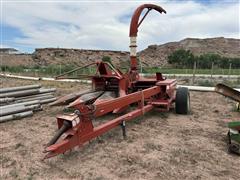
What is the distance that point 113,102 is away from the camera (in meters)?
3.97

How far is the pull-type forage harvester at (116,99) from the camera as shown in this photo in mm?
3246

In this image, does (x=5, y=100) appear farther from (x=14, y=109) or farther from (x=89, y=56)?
(x=89, y=56)

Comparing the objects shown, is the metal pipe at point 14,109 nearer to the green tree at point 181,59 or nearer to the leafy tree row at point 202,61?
the leafy tree row at point 202,61

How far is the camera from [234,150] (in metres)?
3.63

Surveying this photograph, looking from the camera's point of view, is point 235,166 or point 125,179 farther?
point 235,166

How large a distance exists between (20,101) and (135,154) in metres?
4.60

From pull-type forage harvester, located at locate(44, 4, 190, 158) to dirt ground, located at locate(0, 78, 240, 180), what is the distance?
0.33 meters

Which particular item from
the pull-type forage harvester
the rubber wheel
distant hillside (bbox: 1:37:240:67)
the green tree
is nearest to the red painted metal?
the pull-type forage harvester

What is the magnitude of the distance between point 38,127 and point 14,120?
980 mm

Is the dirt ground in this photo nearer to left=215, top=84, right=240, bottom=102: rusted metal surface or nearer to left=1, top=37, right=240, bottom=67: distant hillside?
left=215, top=84, right=240, bottom=102: rusted metal surface

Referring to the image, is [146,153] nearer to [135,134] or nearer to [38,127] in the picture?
[135,134]

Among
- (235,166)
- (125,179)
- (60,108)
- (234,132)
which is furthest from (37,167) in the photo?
(60,108)

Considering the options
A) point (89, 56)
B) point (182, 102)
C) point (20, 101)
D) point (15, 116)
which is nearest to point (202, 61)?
point (89, 56)

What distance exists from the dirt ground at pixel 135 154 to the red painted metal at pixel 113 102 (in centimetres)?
31
